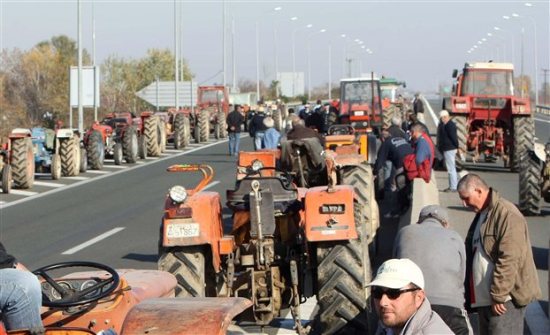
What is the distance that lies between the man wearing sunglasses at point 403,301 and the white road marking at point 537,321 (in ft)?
21.8

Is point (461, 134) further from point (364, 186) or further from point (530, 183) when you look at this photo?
point (364, 186)

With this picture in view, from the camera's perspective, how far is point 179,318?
6348 millimetres

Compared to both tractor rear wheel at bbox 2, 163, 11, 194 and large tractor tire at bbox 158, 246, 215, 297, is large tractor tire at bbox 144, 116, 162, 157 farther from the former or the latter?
large tractor tire at bbox 158, 246, 215, 297

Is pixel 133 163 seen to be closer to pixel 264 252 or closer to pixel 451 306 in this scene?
pixel 264 252

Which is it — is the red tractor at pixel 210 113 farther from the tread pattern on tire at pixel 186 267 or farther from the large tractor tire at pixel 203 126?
the tread pattern on tire at pixel 186 267

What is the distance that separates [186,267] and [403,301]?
6.09m

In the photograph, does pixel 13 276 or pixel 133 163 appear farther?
pixel 133 163

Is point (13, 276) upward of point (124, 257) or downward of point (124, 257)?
upward

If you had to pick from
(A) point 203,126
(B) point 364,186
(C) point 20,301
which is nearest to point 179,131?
(A) point 203,126

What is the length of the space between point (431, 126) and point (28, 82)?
2398cm

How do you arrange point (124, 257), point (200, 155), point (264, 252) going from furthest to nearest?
1. point (200, 155)
2. point (124, 257)
3. point (264, 252)

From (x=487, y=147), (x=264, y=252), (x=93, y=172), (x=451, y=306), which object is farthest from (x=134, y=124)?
(x=451, y=306)

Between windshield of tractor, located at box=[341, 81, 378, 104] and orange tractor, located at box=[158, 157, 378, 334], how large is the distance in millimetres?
27011

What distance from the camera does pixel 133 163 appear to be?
1581 inches
